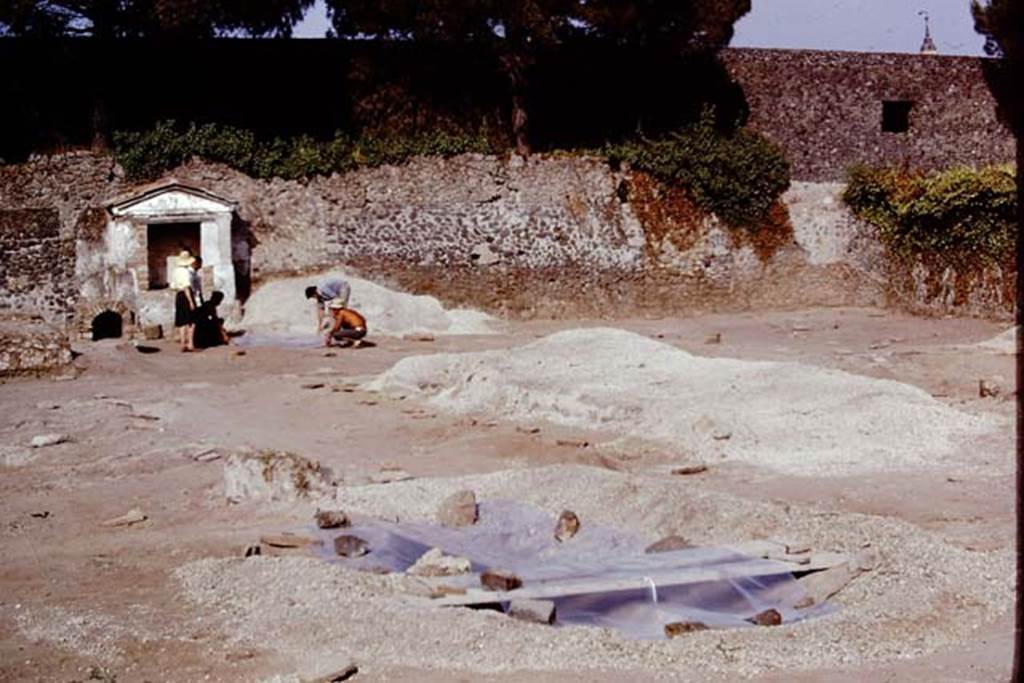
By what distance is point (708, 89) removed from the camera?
1256 inches

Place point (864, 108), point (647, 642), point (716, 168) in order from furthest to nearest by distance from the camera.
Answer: point (864, 108) < point (716, 168) < point (647, 642)

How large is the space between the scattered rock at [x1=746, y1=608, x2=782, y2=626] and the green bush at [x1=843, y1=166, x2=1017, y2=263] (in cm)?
1913

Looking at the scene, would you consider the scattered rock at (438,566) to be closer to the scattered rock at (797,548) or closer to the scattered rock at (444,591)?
the scattered rock at (444,591)

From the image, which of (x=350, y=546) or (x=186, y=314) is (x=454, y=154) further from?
(x=350, y=546)

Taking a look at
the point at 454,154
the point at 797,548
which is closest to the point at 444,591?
the point at 797,548

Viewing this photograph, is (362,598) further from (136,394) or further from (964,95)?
(964,95)

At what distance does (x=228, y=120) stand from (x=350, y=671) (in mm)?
21670

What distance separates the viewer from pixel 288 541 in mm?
9352

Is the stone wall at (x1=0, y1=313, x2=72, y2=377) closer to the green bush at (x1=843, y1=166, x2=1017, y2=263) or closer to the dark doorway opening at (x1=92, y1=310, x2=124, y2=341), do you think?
the dark doorway opening at (x1=92, y1=310, x2=124, y2=341)

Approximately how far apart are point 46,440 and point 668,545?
24.1 feet

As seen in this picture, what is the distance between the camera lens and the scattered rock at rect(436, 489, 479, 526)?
9.87 m

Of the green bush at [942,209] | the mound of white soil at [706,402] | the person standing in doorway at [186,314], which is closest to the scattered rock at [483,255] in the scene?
the person standing in doorway at [186,314]

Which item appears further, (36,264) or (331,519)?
(36,264)

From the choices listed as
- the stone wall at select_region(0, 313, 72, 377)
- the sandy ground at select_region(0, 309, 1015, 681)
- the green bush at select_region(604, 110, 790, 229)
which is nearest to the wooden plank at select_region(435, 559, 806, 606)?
the sandy ground at select_region(0, 309, 1015, 681)
